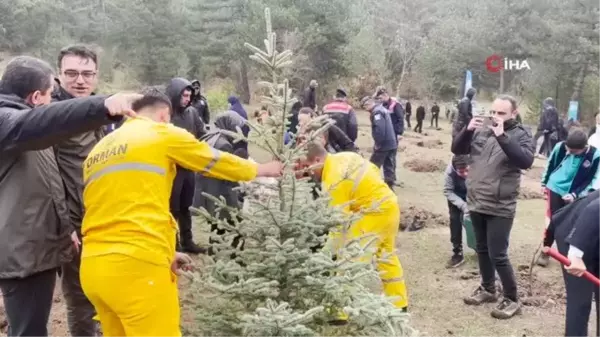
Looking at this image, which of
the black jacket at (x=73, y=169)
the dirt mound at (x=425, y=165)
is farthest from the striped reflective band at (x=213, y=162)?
the dirt mound at (x=425, y=165)

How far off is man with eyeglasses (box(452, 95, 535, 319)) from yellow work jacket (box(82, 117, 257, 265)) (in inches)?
117

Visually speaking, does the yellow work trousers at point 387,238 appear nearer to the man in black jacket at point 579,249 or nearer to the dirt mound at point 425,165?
the man in black jacket at point 579,249

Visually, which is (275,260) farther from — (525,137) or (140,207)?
(525,137)

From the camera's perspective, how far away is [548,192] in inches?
250

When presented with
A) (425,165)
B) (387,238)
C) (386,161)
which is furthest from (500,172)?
(425,165)

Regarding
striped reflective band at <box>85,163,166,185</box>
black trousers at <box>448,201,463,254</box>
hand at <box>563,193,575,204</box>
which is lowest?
black trousers at <box>448,201,463,254</box>

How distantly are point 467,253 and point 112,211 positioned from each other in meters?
5.55

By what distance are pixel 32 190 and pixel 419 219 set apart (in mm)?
6848

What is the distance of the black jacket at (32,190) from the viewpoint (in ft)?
A: 8.34

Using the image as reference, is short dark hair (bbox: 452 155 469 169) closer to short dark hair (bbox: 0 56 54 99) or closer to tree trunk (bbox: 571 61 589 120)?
short dark hair (bbox: 0 56 54 99)

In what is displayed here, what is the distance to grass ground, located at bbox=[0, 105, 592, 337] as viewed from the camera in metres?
5.36

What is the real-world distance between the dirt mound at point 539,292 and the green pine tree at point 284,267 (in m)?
3.26

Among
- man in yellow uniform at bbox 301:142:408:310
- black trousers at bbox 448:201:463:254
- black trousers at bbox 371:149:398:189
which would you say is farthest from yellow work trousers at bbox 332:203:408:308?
black trousers at bbox 371:149:398:189

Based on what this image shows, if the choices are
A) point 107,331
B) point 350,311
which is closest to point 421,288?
point 350,311
